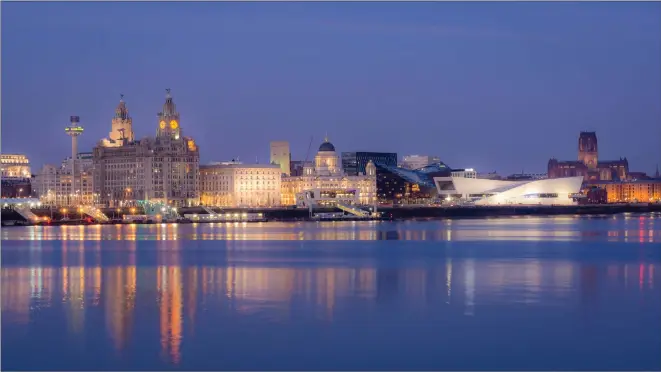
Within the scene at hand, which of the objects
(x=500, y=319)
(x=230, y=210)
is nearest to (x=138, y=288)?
(x=500, y=319)

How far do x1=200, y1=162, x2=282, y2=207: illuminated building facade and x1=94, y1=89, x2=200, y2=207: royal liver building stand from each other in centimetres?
391

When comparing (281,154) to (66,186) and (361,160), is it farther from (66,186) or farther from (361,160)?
(66,186)

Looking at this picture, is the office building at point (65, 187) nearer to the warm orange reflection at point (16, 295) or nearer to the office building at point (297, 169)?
the office building at point (297, 169)

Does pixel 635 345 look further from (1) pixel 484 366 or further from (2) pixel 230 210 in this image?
(2) pixel 230 210

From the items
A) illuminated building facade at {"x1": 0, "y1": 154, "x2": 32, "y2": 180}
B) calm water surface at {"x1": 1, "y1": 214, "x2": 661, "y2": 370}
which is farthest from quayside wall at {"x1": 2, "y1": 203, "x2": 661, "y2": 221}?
illuminated building facade at {"x1": 0, "y1": 154, "x2": 32, "y2": 180}

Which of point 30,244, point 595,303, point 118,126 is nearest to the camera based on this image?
point 595,303

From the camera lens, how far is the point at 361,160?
18450 centimetres

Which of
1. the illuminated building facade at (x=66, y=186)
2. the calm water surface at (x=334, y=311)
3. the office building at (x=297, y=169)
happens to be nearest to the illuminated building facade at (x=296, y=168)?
the office building at (x=297, y=169)

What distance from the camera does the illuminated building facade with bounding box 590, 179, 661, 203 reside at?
18838 cm

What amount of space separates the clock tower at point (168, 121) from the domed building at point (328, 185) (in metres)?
19.0

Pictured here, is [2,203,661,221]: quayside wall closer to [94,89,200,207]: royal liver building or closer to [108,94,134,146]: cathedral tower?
[94,89,200,207]: royal liver building

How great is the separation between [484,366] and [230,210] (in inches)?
4089

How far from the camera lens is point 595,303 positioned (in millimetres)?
Answer: 28891

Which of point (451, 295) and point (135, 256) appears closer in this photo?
point (451, 295)
